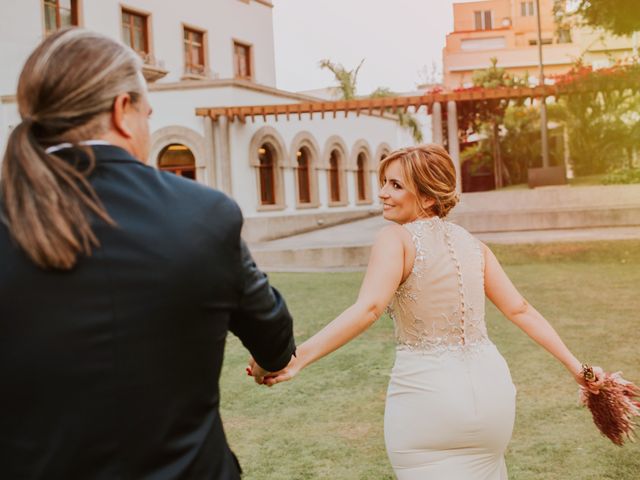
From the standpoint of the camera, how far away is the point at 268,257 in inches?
830

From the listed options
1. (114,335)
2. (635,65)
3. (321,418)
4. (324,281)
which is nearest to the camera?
(114,335)

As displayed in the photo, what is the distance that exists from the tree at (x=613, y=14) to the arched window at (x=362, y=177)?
1958cm

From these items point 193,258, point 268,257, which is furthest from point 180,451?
point 268,257

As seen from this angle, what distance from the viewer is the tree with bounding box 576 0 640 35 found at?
1579 cm

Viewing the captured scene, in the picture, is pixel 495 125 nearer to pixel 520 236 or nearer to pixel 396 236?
pixel 520 236

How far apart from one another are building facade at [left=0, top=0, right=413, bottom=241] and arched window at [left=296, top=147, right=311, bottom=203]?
0.14 ft

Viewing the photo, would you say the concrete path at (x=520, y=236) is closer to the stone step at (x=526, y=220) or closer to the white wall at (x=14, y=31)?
the stone step at (x=526, y=220)

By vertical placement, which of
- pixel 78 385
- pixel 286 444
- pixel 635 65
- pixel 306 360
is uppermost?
pixel 635 65

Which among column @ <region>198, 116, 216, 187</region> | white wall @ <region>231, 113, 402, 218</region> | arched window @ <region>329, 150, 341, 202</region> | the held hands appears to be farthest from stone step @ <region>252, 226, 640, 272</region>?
the held hands

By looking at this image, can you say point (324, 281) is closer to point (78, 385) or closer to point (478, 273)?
point (478, 273)

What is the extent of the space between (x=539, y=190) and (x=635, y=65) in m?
4.80

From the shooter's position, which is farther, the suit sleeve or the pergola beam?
the pergola beam

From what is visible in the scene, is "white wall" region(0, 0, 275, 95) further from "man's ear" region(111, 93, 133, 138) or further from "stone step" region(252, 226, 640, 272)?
"man's ear" region(111, 93, 133, 138)

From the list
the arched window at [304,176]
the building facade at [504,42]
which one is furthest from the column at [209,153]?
the building facade at [504,42]
